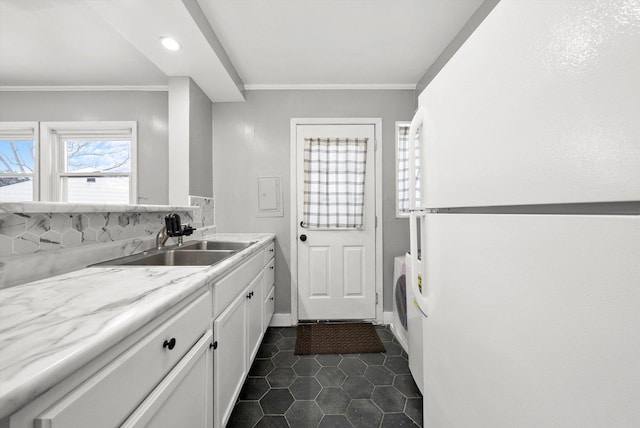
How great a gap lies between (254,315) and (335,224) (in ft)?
4.12

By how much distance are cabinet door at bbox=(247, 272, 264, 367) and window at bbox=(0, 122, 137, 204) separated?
183cm

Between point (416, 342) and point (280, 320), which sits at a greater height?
point (416, 342)

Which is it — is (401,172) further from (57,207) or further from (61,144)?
(61,144)

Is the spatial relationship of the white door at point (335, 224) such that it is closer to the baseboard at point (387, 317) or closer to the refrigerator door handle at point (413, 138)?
the baseboard at point (387, 317)

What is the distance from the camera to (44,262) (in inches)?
39.3

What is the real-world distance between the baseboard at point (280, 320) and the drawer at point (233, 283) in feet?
3.14

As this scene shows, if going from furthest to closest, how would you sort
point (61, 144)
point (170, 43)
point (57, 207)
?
point (61, 144), point (170, 43), point (57, 207)

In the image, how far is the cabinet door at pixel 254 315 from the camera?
1.66m

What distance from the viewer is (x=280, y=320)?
2645 mm

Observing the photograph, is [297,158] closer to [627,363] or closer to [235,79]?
[235,79]

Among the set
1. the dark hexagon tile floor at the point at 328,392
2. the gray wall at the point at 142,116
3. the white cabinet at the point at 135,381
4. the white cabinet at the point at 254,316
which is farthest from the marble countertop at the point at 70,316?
the gray wall at the point at 142,116

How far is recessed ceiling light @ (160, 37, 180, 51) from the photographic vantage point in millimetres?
1768

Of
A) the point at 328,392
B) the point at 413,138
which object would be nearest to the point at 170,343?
the point at 413,138

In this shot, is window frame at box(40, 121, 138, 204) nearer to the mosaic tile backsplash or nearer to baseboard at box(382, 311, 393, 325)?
the mosaic tile backsplash
